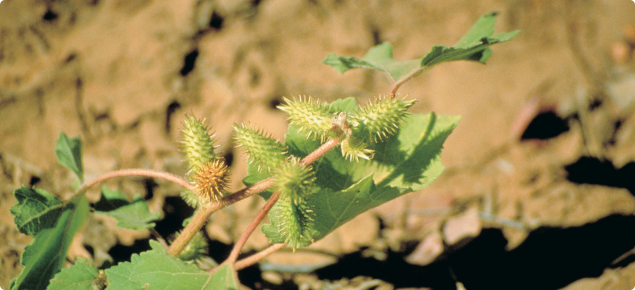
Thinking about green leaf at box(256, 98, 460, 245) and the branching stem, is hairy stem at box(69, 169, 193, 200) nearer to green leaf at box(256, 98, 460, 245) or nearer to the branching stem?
the branching stem

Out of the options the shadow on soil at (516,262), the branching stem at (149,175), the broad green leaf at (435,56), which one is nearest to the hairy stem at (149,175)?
the branching stem at (149,175)

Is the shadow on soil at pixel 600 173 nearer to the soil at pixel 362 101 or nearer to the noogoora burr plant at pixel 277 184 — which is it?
A: the soil at pixel 362 101

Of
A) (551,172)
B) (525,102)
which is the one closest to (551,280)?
(551,172)

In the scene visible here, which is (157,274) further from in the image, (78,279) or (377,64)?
(377,64)

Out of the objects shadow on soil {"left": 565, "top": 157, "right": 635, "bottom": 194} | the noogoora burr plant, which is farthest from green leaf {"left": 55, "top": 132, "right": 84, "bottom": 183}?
shadow on soil {"left": 565, "top": 157, "right": 635, "bottom": 194}

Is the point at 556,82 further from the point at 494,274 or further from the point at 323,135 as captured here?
the point at 323,135

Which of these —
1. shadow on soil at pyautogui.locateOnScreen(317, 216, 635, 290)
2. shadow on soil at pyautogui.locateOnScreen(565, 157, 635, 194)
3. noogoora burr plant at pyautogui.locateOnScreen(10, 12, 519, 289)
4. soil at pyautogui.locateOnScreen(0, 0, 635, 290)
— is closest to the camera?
noogoora burr plant at pyautogui.locateOnScreen(10, 12, 519, 289)
